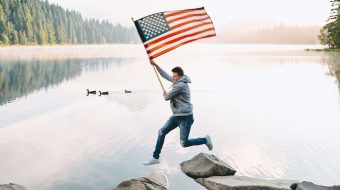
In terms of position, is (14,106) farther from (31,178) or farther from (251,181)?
(251,181)

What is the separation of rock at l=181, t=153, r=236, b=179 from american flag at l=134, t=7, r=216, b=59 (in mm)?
2872

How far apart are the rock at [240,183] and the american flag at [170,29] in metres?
3.56

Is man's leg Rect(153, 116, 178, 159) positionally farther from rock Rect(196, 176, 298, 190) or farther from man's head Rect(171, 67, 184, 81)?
rock Rect(196, 176, 298, 190)

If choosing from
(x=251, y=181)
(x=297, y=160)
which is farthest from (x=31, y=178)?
(x=297, y=160)

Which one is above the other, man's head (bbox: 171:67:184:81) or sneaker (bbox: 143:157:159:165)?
man's head (bbox: 171:67:184:81)

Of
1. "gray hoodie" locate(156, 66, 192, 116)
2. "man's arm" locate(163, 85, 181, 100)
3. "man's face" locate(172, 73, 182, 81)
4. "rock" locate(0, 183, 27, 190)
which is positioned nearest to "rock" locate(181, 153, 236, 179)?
"gray hoodie" locate(156, 66, 192, 116)

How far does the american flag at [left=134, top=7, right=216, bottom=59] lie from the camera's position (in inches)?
429

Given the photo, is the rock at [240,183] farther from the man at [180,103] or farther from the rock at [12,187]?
the rock at [12,187]

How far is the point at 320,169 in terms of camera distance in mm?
9906

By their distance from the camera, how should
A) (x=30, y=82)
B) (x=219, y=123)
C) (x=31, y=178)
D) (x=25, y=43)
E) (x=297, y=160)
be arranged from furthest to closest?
(x=25, y=43) → (x=30, y=82) → (x=219, y=123) → (x=297, y=160) → (x=31, y=178)

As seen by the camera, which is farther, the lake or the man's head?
the man's head

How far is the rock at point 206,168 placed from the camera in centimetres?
910

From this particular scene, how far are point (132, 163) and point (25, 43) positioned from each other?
15514cm

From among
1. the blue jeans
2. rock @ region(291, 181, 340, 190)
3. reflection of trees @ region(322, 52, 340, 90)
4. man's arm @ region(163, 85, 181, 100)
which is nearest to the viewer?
rock @ region(291, 181, 340, 190)
